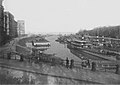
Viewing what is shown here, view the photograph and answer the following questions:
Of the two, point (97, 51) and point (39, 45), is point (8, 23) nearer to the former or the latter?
point (39, 45)

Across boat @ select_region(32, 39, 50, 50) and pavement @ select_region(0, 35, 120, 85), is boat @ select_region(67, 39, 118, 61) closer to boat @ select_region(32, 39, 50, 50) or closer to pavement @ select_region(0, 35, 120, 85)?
boat @ select_region(32, 39, 50, 50)

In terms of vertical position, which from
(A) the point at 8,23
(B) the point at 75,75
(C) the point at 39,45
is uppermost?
(A) the point at 8,23

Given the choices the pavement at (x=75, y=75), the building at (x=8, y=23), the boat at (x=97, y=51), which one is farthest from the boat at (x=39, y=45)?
the pavement at (x=75, y=75)

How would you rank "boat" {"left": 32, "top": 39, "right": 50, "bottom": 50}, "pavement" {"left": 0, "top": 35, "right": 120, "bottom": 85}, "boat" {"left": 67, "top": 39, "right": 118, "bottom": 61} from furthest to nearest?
"boat" {"left": 32, "top": 39, "right": 50, "bottom": 50} → "boat" {"left": 67, "top": 39, "right": 118, "bottom": 61} → "pavement" {"left": 0, "top": 35, "right": 120, "bottom": 85}

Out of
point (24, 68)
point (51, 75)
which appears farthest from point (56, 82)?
point (24, 68)

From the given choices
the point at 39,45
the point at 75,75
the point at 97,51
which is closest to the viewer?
the point at 75,75

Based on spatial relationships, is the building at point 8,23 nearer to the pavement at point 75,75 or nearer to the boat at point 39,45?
the boat at point 39,45

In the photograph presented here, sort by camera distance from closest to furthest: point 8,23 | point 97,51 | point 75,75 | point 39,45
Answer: point 75,75 → point 39,45 → point 97,51 → point 8,23

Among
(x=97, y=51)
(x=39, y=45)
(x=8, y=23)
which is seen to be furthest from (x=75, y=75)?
(x=8, y=23)

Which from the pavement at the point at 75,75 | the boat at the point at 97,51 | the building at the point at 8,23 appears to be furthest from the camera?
the building at the point at 8,23

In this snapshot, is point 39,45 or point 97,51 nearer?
point 39,45

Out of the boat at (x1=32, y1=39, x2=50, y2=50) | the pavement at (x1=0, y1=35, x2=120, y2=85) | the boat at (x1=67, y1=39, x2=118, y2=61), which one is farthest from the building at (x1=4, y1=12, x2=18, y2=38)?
the pavement at (x1=0, y1=35, x2=120, y2=85)

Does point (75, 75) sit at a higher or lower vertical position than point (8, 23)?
lower
